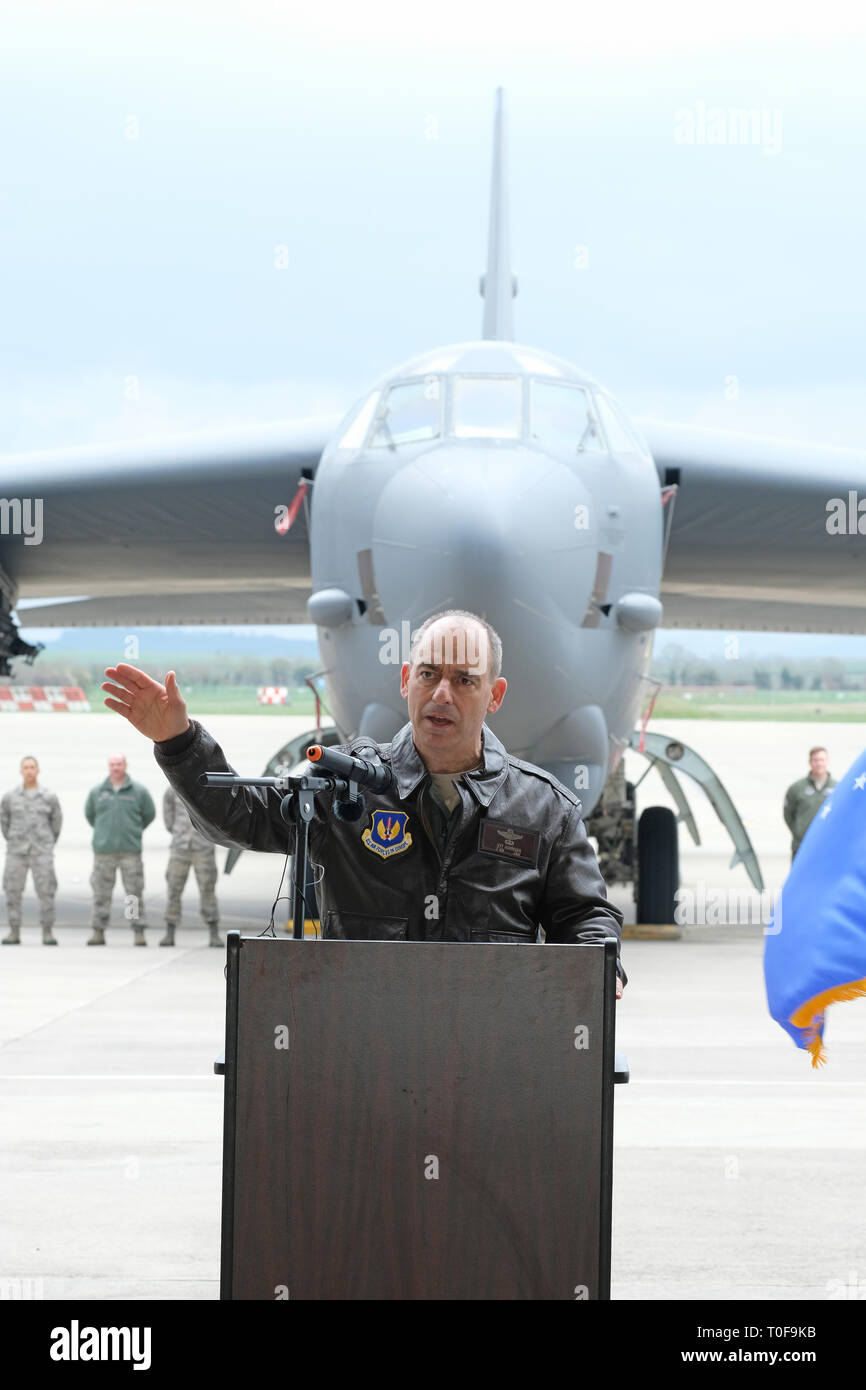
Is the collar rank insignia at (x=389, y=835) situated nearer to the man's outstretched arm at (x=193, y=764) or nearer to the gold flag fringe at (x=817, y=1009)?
the man's outstretched arm at (x=193, y=764)

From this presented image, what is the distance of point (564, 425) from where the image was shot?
9.13m

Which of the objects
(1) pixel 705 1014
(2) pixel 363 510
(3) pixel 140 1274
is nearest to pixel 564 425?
(2) pixel 363 510

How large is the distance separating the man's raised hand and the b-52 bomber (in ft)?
17.2

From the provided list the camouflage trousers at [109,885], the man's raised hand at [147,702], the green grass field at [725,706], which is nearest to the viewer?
the man's raised hand at [147,702]

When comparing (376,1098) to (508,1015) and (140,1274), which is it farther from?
(140,1274)

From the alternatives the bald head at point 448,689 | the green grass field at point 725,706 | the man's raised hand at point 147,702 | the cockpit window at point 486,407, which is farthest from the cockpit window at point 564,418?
the green grass field at point 725,706

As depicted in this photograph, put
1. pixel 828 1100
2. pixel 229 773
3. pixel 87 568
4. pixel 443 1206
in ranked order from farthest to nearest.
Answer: pixel 87 568 → pixel 828 1100 → pixel 229 773 → pixel 443 1206

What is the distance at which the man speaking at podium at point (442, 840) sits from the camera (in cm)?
310

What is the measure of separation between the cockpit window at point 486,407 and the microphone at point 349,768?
240 inches

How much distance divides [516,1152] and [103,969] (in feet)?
29.5

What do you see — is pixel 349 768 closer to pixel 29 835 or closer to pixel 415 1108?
pixel 415 1108

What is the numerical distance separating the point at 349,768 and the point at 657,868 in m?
11.0

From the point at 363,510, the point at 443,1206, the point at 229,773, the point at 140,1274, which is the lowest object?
the point at 140,1274

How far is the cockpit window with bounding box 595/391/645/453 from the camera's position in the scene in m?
9.42
